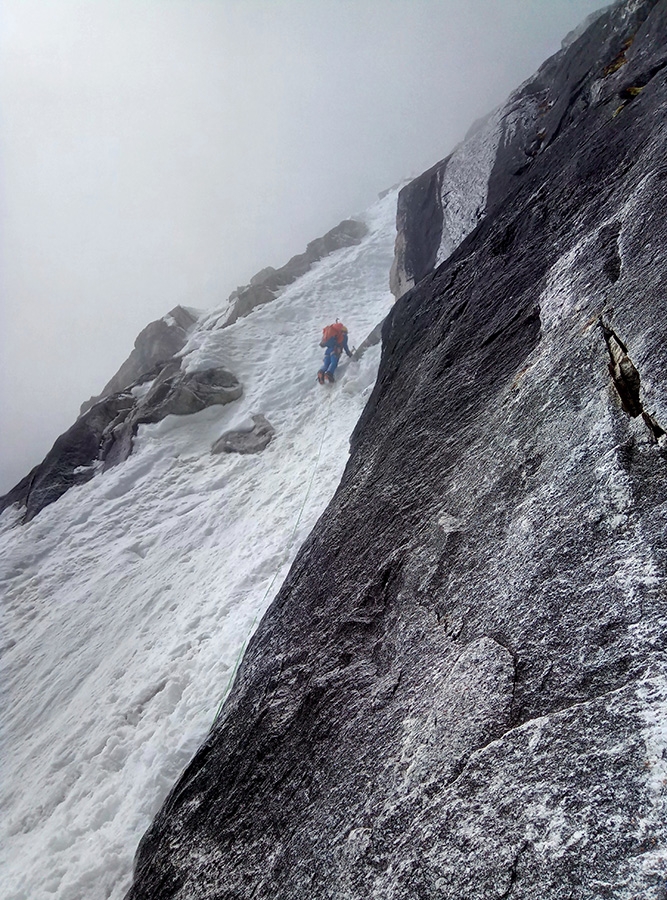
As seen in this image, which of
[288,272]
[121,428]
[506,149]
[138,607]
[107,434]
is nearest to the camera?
[138,607]

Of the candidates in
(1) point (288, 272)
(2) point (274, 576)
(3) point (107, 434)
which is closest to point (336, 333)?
(3) point (107, 434)

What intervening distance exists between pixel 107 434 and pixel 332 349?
29.9ft

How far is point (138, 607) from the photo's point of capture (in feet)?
33.9

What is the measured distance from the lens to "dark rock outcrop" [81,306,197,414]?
30.5m

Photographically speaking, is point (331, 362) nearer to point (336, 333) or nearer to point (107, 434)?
point (336, 333)

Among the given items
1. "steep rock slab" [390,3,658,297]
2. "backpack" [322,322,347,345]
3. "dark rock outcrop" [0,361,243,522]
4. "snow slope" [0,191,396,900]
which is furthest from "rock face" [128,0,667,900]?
"dark rock outcrop" [0,361,243,522]

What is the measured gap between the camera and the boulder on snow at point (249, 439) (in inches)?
594

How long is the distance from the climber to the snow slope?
A: 0.47 m

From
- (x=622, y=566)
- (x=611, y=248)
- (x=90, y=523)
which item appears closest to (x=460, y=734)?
(x=622, y=566)

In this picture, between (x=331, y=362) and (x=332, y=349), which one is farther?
(x=332, y=349)

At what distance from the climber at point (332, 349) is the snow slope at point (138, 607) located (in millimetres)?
466

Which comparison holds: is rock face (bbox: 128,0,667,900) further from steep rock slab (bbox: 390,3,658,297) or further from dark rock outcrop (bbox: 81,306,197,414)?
dark rock outcrop (bbox: 81,306,197,414)

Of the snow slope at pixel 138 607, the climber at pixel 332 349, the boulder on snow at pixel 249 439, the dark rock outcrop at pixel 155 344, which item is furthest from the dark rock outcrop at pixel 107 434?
the dark rock outcrop at pixel 155 344

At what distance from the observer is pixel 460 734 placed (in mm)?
3494
